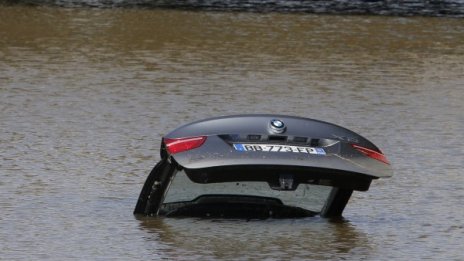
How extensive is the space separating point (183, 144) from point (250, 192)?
113cm

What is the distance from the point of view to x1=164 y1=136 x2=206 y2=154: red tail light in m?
10.0

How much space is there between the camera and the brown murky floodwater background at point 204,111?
10500mm

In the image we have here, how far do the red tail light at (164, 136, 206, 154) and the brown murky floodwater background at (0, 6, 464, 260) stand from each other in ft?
2.17

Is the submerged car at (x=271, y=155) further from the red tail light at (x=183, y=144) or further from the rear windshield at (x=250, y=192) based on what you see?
the rear windshield at (x=250, y=192)

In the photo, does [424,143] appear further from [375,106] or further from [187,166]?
[187,166]

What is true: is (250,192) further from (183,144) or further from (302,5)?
(302,5)

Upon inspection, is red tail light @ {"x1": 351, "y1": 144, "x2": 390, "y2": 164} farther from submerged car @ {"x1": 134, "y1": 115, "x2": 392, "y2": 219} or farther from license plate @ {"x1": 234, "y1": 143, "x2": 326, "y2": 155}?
license plate @ {"x1": 234, "y1": 143, "x2": 326, "y2": 155}

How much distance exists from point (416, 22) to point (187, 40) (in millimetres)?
5963

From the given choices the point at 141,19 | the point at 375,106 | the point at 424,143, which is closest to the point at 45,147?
the point at 424,143

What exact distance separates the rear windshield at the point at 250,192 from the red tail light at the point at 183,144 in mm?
643

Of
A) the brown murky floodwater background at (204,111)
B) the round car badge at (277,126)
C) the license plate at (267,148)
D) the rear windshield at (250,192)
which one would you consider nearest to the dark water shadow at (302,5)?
the brown murky floodwater background at (204,111)

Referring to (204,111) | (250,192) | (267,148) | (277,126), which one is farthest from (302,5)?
(267,148)

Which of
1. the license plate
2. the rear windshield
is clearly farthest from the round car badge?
the rear windshield

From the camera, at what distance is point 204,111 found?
1830cm
